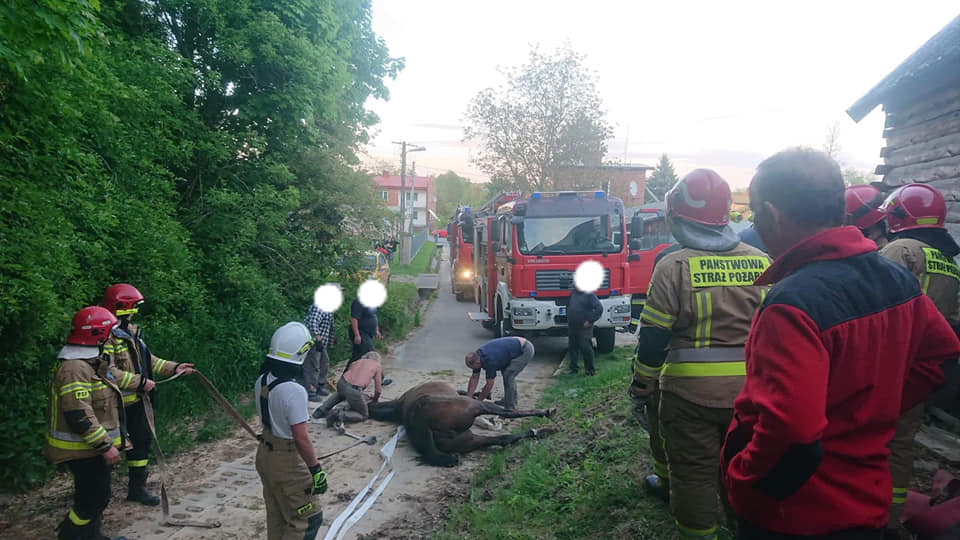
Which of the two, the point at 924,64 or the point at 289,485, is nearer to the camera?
the point at 289,485

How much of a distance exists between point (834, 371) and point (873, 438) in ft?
0.89

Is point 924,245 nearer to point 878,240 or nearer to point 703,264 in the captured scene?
point 878,240

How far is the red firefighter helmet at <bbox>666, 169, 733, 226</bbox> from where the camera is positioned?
3490mm

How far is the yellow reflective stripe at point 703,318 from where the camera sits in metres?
3.27

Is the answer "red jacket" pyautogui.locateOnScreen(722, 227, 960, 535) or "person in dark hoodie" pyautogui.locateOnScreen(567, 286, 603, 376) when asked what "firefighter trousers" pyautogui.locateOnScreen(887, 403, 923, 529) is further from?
"person in dark hoodie" pyautogui.locateOnScreen(567, 286, 603, 376)

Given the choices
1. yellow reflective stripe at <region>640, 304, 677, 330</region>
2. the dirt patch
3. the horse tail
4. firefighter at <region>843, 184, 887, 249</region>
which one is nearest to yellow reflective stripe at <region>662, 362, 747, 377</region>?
yellow reflective stripe at <region>640, 304, 677, 330</region>

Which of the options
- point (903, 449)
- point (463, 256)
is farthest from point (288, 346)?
point (463, 256)

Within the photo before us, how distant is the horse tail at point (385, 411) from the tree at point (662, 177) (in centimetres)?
6034

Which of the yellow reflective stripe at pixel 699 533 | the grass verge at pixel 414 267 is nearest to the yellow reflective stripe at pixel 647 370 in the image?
the yellow reflective stripe at pixel 699 533

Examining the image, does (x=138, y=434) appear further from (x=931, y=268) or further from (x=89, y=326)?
(x=931, y=268)

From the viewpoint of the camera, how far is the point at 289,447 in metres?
3.75

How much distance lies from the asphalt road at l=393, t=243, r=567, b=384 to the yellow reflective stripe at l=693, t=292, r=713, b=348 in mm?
7283

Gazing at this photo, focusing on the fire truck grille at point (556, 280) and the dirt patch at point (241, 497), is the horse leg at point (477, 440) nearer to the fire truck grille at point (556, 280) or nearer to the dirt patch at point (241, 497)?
the dirt patch at point (241, 497)

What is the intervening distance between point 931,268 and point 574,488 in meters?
2.99
